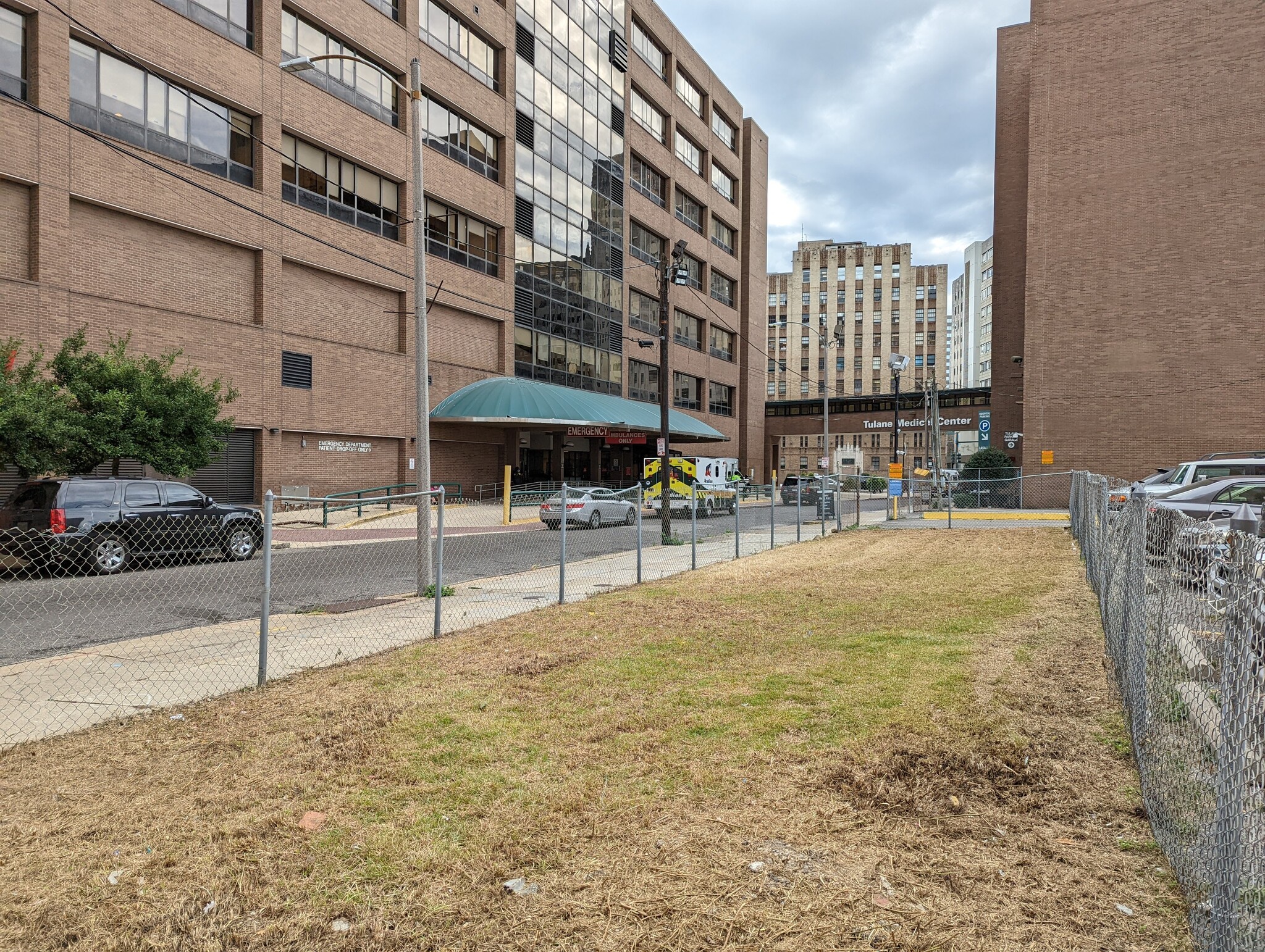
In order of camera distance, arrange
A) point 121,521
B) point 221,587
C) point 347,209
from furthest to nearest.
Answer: point 347,209 → point 121,521 → point 221,587

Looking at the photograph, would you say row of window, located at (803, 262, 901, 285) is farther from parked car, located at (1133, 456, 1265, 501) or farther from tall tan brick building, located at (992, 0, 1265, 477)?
parked car, located at (1133, 456, 1265, 501)

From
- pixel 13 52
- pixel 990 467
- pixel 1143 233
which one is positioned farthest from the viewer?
pixel 990 467

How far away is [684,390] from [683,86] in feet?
72.0

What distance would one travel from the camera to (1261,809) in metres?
2.63

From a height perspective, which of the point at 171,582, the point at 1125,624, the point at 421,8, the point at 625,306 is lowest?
the point at 171,582

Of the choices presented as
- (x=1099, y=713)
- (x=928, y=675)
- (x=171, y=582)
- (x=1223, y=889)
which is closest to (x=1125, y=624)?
(x=1099, y=713)

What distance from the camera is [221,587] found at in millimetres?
13352

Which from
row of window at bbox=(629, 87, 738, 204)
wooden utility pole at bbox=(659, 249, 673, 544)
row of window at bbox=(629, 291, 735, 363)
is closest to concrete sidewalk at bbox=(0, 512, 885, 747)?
→ wooden utility pole at bbox=(659, 249, 673, 544)

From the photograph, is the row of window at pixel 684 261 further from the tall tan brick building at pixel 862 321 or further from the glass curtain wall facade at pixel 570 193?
the tall tan brick building at pixel 862 321

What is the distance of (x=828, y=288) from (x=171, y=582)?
111m

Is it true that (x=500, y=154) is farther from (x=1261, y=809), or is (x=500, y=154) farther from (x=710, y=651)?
(x=1261, y=809)

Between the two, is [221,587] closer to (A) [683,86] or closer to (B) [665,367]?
(B) [665,367]

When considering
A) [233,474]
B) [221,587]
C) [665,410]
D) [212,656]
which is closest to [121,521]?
[221,587]

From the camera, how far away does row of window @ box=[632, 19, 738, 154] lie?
175 ft
